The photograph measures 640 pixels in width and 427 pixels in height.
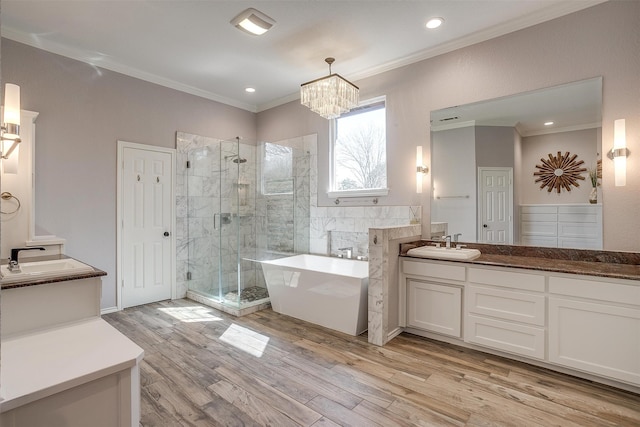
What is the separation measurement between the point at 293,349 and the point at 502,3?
348 centimetres

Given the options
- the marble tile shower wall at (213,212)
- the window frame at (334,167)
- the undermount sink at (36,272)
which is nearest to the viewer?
the undermount sink at (36,272)

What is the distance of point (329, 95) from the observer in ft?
10.7

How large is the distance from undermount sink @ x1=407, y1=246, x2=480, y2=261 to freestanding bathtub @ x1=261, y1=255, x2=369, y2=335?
1.84ft

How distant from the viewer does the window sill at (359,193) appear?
401cm

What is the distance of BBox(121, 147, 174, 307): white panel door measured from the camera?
13.3 feet

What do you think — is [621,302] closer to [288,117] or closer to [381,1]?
[381,1]

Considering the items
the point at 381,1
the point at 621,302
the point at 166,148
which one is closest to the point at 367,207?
the point at 381,1

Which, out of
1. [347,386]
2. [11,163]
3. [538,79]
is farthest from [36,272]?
[538,79]

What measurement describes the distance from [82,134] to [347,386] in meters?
3.74

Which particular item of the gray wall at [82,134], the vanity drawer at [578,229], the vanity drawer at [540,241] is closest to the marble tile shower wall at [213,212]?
the gray wall at [82,134]

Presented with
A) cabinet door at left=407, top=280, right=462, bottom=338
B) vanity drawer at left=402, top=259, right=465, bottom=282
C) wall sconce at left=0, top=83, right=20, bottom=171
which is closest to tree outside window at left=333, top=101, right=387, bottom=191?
vanity drawer at left=402, top=259, right=465, bottom=282

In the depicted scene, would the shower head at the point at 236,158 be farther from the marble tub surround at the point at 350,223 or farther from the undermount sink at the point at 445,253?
the undermount sink at the point at 445,253

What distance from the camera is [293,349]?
300 centimetres

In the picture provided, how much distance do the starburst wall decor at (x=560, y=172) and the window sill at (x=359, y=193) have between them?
1541 millimetres
